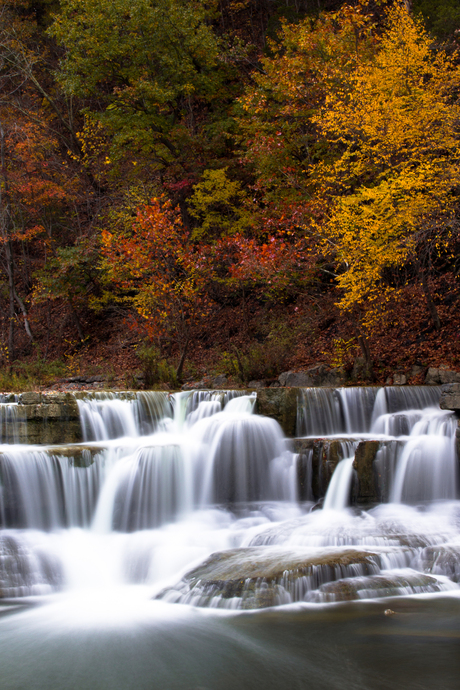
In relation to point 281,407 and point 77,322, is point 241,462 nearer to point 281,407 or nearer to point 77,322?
point 281,407

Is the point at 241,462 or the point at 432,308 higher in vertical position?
the point at 432,308

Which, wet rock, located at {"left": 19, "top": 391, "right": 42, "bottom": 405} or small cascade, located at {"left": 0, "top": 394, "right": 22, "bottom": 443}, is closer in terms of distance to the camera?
small cascade, located at {"left": 0, "top": 394, "right": 22, "bottom": 443}

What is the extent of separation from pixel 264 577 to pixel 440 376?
7334 millimetres

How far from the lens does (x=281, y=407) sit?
1087cm

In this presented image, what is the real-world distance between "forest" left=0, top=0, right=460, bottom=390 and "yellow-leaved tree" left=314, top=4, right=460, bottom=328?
0.21ft

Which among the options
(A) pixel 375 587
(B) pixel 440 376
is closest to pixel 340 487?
(A) pixel 375 587

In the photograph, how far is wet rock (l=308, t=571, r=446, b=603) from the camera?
6007 mm

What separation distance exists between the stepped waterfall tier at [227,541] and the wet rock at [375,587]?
0.07ft

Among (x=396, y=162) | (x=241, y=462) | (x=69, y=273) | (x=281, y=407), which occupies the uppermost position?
(x=396, y=162)

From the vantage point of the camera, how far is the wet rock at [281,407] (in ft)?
35.6

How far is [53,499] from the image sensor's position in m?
8.56

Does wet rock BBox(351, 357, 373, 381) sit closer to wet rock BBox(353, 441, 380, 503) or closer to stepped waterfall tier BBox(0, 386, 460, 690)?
stepped waterfall tier BBox(0, 386, 460, 690)

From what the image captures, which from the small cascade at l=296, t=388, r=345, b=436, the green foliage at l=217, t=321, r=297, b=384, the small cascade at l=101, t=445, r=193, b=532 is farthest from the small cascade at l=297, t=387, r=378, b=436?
the green foliage at l=217, t=321, r=297, b=384

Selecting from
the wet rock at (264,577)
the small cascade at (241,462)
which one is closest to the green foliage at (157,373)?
the small cascade at (241,462)
